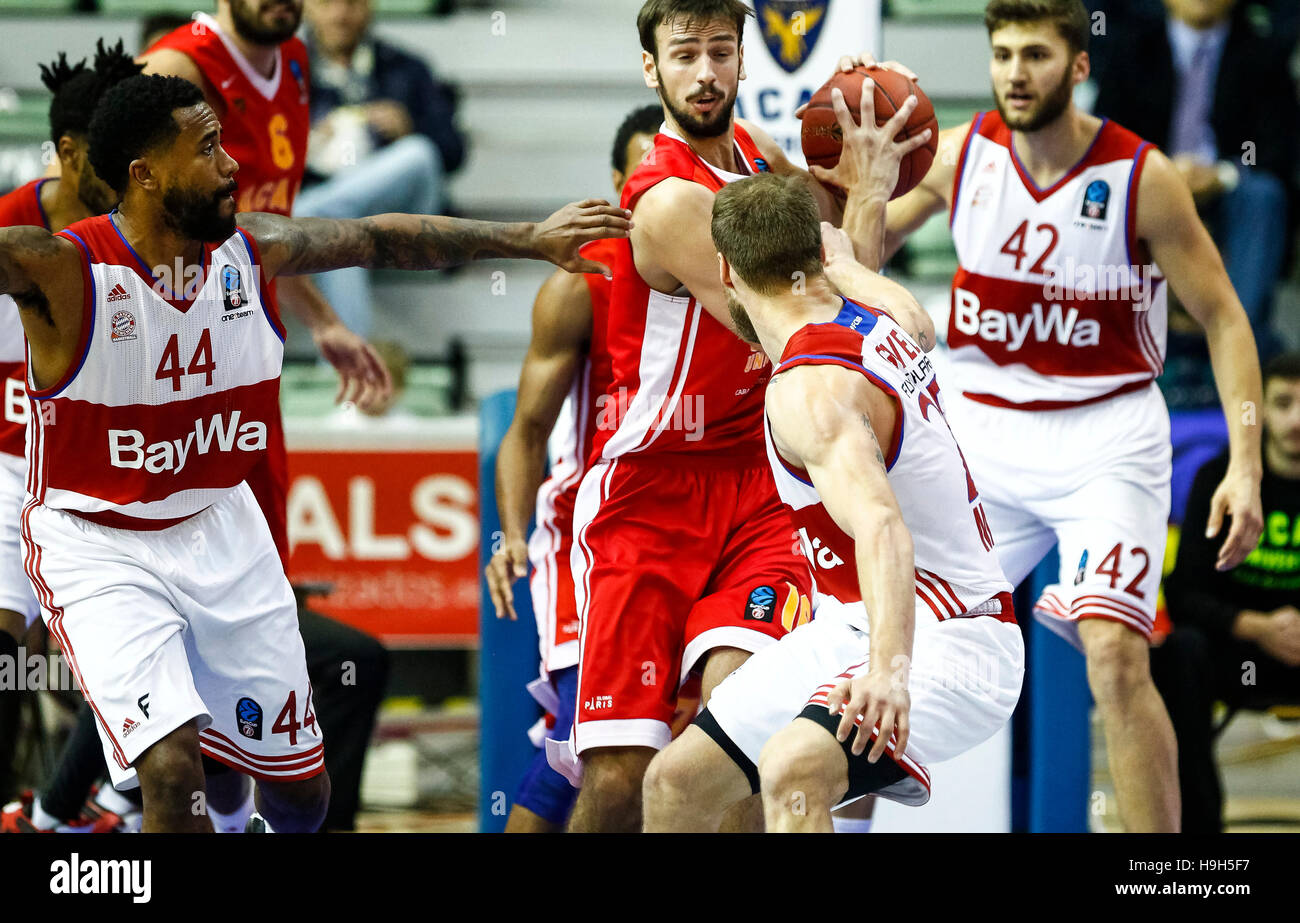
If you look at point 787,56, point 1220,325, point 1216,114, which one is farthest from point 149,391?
point 1216,114

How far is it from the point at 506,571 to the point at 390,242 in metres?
1.03

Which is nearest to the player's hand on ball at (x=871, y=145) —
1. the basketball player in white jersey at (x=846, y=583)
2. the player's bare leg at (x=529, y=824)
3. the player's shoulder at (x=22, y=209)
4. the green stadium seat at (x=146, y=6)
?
the basketball player in white jersey at (x=846, y=583)

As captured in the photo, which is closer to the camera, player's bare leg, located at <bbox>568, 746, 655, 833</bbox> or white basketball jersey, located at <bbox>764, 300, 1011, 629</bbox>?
white basketball jersey, located at <bbox>764, 300, 1011, 629</bbox>

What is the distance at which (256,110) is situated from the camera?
5594 mm

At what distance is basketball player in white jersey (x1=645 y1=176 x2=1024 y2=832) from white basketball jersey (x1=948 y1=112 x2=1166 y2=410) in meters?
1.40

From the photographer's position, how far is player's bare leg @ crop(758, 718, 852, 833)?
365 cm

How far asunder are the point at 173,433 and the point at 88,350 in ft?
0.96

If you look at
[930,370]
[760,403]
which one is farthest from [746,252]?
[760,403]

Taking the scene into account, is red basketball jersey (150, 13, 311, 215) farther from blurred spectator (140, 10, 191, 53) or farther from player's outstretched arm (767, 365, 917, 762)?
player's outstretched arm (767, 365, 917, 762)

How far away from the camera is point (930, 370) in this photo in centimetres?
396

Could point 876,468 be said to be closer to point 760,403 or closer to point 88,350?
point 760,403

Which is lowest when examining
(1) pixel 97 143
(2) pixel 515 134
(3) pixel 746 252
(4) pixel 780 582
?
(4) pixel 780 582

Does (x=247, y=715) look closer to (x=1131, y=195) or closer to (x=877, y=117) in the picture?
(x=877, y=117)

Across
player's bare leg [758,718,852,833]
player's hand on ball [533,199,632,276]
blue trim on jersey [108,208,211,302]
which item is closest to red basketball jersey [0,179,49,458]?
blue trim on jersey [108,208,211,302]
